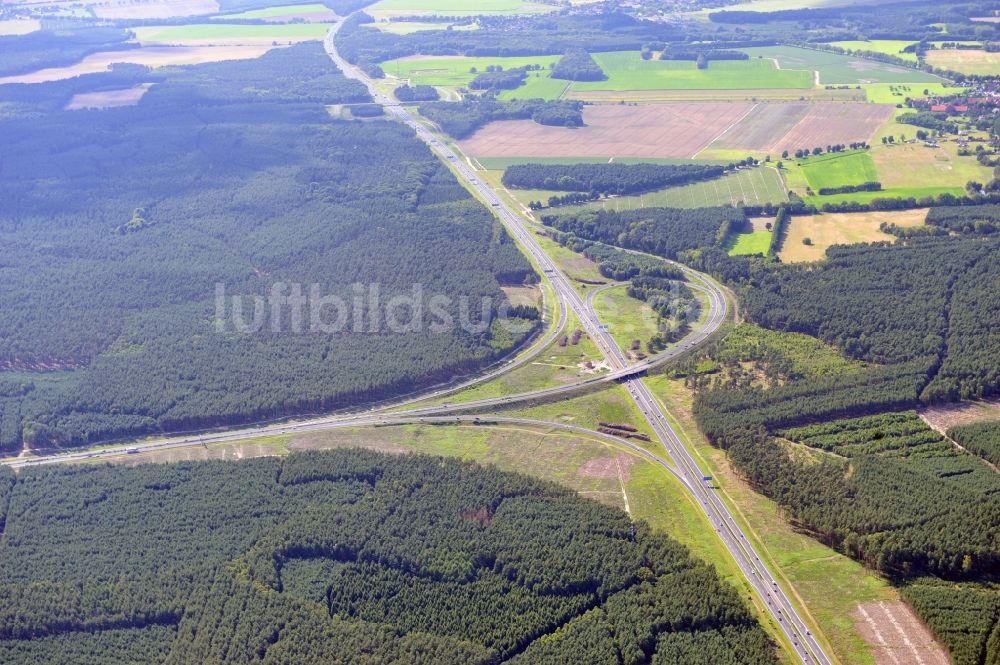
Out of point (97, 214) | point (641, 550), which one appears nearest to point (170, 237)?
point (97, 214)

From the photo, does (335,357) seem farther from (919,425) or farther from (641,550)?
(919,425)

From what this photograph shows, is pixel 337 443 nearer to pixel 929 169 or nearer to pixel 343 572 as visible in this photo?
pixel 343 572

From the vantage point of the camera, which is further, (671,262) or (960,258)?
(671,262)

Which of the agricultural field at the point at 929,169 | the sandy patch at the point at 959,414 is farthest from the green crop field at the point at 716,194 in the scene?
the sandy patch at the point at 959,414

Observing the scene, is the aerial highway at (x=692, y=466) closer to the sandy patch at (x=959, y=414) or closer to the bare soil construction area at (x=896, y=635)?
the bare soil construction area at (x=896, y=635)

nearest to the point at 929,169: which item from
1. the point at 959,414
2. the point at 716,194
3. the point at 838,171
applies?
the point at 838,171

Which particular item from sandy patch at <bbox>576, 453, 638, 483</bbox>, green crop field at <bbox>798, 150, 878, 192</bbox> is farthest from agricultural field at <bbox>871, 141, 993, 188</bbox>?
sandy patch at <bbox>576, 453, 638, 483</bbox>
